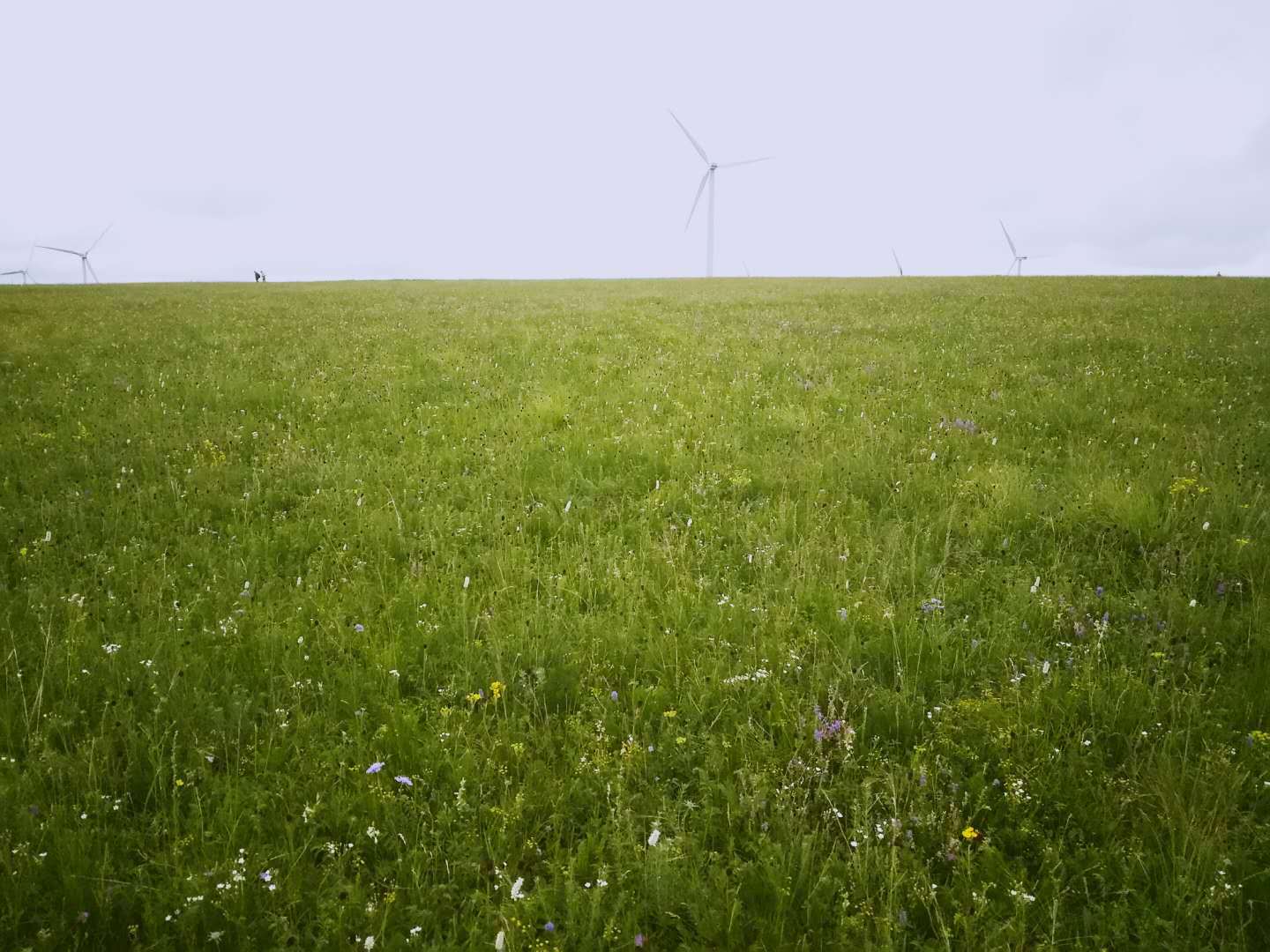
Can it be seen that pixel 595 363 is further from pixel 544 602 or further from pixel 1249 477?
pixel 1249 477

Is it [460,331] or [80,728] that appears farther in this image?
[460,331]

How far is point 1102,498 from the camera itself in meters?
6.20

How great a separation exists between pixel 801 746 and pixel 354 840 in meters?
2.31

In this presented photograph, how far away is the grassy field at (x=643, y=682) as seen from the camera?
2.73 metres

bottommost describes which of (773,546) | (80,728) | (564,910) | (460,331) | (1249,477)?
(564,910)

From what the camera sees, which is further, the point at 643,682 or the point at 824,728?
the point at 643,682

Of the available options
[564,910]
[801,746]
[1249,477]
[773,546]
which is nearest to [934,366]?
[1249,477]

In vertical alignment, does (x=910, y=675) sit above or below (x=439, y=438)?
below

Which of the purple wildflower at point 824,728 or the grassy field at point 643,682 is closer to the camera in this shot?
the grassy field at point 643,682

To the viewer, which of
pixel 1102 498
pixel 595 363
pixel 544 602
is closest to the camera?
pixel 544 602

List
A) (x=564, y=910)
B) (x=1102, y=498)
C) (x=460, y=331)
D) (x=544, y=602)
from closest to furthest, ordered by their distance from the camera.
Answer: (x=564, y=910), (x=544, y=602), (x=1102, y=498), (x=460, y=331)

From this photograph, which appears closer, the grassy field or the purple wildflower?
the grassy field

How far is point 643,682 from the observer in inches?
163

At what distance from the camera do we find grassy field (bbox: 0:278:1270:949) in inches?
107
